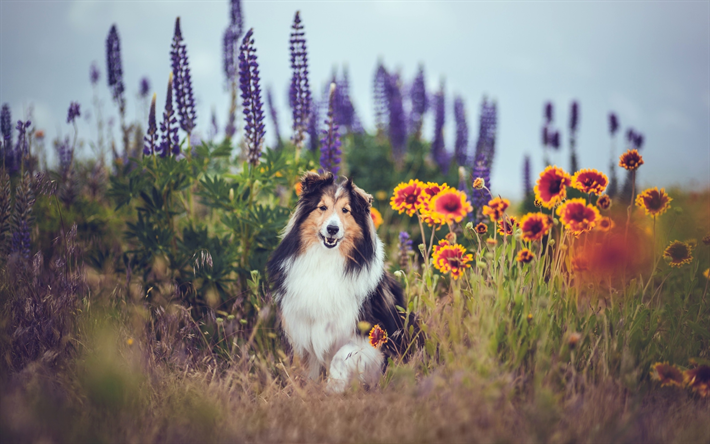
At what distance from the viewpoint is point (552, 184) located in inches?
105

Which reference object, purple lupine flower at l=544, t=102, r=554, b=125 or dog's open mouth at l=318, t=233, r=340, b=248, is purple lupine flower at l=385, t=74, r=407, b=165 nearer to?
purple lupine flower at l=544, t=102, r=554, b=125

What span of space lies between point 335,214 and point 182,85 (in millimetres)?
2230

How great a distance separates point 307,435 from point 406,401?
1.69 feet

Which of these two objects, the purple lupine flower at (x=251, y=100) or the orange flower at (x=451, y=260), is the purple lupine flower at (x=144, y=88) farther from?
the orange flower at (x=451, y=260)

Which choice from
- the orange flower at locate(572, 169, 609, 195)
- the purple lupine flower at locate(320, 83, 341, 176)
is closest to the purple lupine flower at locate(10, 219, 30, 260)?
the purple lupine flower at locate(320, 83, 341, 176)

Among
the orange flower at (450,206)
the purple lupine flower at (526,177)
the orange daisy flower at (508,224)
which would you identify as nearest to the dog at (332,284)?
the orange flower at (450,206)

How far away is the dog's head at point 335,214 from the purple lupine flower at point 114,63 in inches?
116

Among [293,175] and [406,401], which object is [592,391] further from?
[293,175]

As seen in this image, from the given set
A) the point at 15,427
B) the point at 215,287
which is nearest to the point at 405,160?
the point at 215,287

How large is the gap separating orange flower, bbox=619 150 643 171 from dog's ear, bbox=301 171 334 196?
1901 mm

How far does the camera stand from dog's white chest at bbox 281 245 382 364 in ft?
10.5

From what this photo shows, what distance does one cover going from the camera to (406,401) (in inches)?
91.8

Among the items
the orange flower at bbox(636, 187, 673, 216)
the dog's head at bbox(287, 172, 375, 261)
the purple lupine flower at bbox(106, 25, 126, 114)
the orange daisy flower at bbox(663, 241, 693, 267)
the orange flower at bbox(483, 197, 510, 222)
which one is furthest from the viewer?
the purple lupine flower at bbox(106, 25, 126, 114)

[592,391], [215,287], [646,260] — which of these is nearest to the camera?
[592,391]
